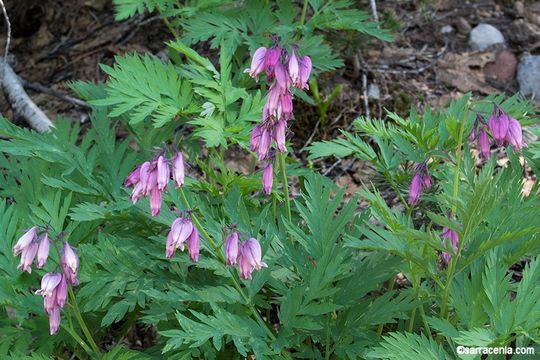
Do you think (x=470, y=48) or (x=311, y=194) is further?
(x=470, y=48)

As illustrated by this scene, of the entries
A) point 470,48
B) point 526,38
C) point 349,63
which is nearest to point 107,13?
point 349,63

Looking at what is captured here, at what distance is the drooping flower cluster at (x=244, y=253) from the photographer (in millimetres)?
2377

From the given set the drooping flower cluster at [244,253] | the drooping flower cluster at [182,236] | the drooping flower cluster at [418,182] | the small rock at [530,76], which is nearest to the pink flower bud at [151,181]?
the drooping flower cluster at [182,236]

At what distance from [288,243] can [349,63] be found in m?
2.74

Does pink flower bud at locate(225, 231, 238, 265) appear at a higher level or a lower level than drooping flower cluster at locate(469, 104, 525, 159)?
lower

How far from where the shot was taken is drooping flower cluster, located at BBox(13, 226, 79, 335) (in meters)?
2.40

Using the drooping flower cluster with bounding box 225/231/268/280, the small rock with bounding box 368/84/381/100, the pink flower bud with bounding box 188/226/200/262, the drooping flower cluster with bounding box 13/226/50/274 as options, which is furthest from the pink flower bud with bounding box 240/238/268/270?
the small rock with bounding box 368/84/381/100

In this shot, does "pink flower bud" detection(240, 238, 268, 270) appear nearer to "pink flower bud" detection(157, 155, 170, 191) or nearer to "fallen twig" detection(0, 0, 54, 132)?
"pink flower bud" detection(157, 155, 170, 191)

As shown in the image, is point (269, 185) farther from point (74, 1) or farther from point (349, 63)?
point (74, 1)

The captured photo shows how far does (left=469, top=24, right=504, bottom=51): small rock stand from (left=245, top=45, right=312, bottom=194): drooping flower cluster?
319 centimetres

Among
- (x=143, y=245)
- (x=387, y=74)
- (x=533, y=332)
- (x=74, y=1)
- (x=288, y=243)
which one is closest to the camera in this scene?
(x=533, y=332)

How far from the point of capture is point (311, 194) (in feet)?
9.00

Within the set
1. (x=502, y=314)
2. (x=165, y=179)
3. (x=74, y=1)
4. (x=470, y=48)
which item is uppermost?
(x=165, y=179)

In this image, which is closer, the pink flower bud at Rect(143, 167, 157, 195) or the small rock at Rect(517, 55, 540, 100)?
the pink flower bud at Rect(143, 167, 157, 195)
